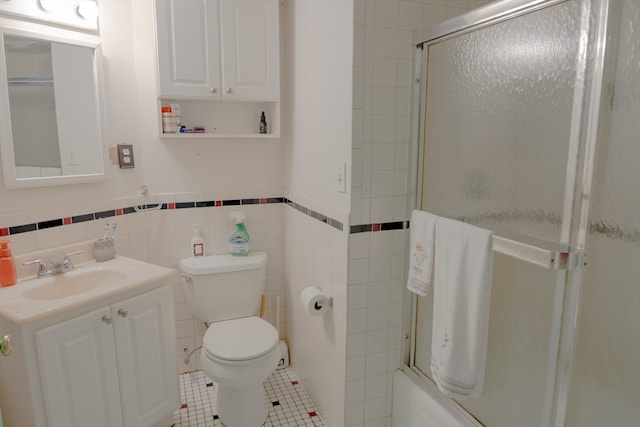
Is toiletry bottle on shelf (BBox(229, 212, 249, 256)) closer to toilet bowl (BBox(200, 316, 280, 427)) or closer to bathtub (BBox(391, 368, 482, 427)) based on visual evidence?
toilet bowl (BBox(200, 316, 280, 427))

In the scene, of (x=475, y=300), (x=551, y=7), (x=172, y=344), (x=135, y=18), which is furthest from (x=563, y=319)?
(x=135, y=18)

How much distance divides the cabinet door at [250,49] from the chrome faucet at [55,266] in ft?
3.48

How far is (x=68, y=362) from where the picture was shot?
158 centimetres

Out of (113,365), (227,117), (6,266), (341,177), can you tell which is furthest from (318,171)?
(6,266)

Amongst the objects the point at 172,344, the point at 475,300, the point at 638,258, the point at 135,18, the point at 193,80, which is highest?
the point at 135,18

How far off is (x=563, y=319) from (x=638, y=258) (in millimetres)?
292

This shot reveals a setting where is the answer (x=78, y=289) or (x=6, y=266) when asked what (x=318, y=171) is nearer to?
(x=78, y=289)

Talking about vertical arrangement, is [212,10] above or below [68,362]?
above

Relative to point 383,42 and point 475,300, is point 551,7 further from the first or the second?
point 475,300

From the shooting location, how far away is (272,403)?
229cm

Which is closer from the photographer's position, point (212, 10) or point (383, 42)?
point (383, 42)

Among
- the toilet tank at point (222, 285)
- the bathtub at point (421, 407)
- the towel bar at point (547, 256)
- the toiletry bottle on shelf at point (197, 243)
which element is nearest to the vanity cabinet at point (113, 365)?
the toilet tank at point (222, 285)

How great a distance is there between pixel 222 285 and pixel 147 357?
533mm

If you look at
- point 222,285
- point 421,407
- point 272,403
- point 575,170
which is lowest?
point 272,403
